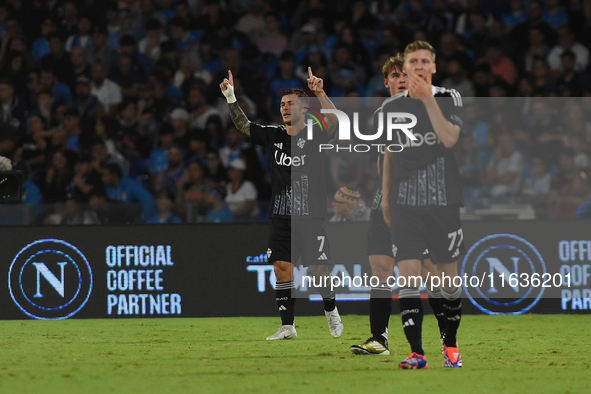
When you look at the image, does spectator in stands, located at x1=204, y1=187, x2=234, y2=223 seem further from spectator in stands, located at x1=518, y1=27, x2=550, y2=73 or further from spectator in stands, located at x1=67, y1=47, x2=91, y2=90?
spectator in stands, located at x1=518, y1=27, x2=550, y2=73

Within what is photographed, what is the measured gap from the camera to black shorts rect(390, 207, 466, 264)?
5.46 meters

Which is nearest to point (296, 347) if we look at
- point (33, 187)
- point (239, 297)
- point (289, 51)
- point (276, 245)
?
point (276, 245)

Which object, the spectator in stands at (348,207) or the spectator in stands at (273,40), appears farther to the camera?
the spectator in stands at (273,40)

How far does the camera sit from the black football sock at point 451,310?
557 centimetres

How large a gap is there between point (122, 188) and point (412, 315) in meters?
6.21

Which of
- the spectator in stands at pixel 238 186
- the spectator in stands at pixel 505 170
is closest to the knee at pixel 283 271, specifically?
the spectator in stands at pixel 238 186

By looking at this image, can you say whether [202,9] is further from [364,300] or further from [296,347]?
[296,347]

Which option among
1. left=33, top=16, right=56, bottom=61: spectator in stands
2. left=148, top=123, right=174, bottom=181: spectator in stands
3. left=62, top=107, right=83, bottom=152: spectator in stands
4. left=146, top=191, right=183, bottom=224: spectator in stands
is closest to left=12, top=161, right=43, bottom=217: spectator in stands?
left=62, top=107, right=83, bottom=152: spectator in stands

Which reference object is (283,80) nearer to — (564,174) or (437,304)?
(564,174)

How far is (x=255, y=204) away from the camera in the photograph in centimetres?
993

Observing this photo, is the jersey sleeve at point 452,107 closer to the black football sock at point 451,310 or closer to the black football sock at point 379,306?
the black football sock at point 451,310

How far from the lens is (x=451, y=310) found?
560cm

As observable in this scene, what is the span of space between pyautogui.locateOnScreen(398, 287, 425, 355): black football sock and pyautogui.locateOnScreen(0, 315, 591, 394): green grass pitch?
219mm

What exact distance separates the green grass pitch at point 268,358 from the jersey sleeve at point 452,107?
1.60 metres
